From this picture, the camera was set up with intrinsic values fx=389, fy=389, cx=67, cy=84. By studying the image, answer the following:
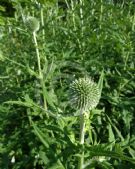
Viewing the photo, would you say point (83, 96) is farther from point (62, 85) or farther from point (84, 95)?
point (62, 85)

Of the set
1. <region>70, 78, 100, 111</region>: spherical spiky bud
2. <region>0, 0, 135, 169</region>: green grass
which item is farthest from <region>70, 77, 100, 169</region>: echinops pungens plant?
<region>0, 0, 135, 169</region>: green grass

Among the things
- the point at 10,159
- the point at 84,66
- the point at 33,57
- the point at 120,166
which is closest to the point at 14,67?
the point at 33,57

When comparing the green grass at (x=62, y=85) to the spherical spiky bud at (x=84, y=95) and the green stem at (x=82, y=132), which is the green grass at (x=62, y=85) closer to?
the green stem at (x=82, y=132)

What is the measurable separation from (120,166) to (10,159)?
118cm

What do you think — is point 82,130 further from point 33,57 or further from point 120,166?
point 33,57

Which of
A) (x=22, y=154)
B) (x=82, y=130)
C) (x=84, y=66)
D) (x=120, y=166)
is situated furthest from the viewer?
(x=84, y=66)

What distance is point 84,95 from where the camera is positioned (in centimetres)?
235

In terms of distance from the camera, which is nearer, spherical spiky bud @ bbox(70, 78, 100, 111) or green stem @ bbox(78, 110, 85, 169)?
green stem @ bbox(78, 110, 85, 169)

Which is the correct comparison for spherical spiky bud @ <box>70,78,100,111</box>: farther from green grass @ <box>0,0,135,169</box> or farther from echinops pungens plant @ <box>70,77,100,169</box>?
green grass @ <box>0,0,135,169</box>

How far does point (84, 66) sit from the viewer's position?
3854 mm

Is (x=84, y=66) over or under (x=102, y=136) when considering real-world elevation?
over

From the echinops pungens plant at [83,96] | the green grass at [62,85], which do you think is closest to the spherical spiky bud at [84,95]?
the echinops pungens plant at [83,96]

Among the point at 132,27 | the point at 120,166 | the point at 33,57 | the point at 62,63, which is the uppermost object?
the point at 132,27

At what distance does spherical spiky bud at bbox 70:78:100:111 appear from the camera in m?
2.30
